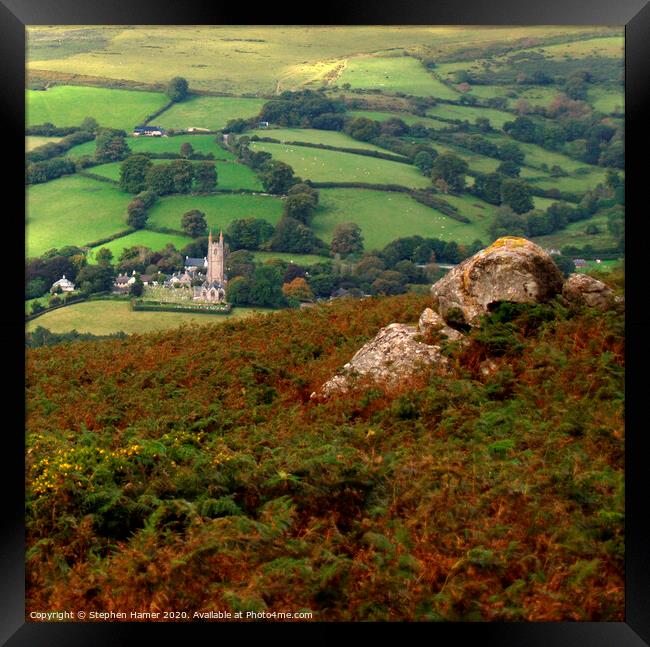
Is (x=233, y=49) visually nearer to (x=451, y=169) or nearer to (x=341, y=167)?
(x=341, y=167)

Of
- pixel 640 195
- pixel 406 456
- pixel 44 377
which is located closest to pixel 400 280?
pixel 44 377

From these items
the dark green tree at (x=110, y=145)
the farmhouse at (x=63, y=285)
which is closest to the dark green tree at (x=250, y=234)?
the dark green tree at (x=110, y=145)

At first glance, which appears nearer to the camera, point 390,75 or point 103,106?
point 390,75

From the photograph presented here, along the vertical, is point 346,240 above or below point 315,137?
below

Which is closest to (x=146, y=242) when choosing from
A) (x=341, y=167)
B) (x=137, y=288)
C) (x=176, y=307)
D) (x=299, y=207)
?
(x=137, y=288)

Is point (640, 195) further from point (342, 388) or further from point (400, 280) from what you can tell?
point (400, 280)

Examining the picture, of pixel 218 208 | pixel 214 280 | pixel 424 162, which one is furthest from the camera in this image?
pixel 424 162
